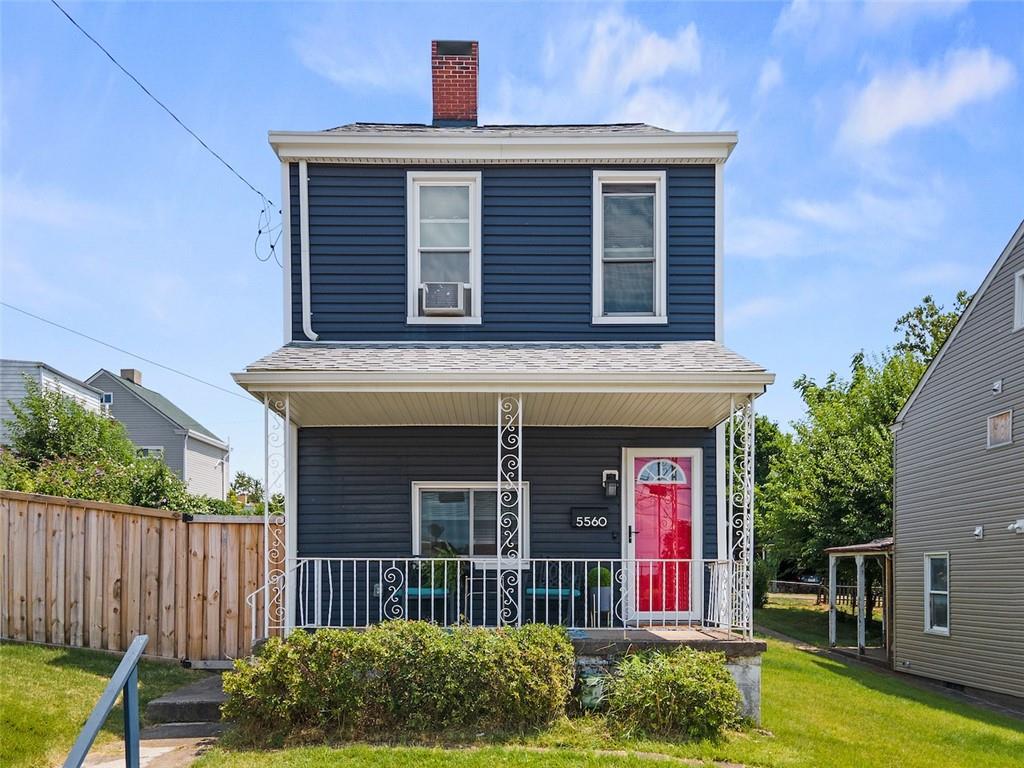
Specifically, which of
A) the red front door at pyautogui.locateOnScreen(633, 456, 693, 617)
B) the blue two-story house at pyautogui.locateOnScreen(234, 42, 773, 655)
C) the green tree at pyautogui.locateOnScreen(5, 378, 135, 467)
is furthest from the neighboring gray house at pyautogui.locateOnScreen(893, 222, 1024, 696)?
the green tree at pyautogui.locateOnScreen(5, 378, 135, 467)

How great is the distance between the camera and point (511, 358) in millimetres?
8781

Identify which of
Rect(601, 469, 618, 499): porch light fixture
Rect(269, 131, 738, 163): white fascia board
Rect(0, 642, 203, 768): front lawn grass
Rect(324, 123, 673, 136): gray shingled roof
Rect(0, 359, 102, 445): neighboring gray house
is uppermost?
Rect(324, 123, 673, 136): gray shingled roof

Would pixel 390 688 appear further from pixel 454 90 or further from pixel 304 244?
pixel 454 90

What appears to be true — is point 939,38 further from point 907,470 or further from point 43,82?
point 43,82

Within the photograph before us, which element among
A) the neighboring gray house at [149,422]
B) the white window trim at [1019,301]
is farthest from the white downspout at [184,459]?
the white window trim at [1019,301]

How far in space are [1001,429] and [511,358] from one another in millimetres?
9297

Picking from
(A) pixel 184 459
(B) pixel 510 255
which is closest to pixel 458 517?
(B) pixel 510 255

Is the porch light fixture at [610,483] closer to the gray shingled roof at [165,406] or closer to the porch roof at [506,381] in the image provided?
the porch roof at [506,381]

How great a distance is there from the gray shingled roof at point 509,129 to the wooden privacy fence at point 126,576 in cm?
500

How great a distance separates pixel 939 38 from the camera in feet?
39.2

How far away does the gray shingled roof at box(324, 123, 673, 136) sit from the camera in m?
9.66

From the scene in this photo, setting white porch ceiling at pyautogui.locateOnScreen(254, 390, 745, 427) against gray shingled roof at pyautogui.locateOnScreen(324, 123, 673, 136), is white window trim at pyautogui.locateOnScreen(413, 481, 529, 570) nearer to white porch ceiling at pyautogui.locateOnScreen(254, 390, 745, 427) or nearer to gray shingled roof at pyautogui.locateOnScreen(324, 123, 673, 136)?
white porch ceiling at pyautogui.locateOnScreen(254, 390, 745, 427)

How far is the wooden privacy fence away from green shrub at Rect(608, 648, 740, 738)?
4.39 m

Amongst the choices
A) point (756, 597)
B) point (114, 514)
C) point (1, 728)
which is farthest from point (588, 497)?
point (756, 597)
